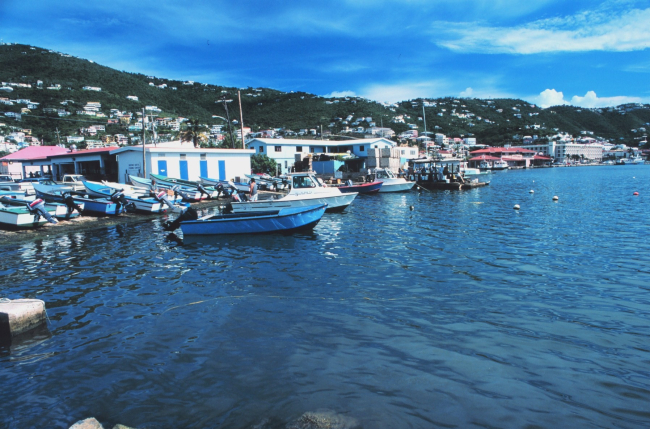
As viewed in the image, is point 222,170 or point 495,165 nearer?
point 222,170

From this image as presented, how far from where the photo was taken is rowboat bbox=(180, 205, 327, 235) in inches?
682

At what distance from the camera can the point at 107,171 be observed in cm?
3991

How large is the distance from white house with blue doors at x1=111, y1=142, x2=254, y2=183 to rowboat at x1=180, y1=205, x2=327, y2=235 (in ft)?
64.1

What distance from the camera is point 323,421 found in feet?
15.2

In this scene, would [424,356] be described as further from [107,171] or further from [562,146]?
[562,146]

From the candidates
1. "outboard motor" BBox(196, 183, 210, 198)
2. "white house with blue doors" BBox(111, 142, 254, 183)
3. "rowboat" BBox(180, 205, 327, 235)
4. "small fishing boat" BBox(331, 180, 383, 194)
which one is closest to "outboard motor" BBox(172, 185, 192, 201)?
"outboard motor" BBox(196, 183, 210, 198)

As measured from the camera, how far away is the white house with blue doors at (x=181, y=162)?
114 ft

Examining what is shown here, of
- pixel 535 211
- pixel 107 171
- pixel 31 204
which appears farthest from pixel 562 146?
pixel 31 204

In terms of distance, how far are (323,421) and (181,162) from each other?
35460 mm

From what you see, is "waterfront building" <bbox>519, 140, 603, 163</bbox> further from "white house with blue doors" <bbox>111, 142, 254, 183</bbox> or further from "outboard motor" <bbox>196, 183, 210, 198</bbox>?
"outboard motor" <bbox>196, 183, 210, 198</bbox>

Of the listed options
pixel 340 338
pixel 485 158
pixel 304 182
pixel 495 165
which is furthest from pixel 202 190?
pixel 495 165

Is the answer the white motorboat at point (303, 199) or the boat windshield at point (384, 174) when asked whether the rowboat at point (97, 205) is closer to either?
the white motorboat at point (303, 199)

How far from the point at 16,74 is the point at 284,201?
148m

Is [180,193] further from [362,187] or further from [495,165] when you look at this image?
[495,165]
